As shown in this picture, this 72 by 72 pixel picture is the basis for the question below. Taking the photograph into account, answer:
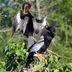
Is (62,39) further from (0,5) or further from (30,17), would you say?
(30,17)

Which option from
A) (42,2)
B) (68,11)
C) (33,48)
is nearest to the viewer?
(33,48)

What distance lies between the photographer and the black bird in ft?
16.6

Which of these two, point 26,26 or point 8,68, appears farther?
point 8,68

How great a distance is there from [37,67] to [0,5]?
55.1ft

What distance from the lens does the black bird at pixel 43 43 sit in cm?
506

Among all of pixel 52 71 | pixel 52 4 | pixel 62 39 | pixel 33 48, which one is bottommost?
pixel 62 39

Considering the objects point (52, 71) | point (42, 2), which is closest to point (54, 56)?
point (52, 71)

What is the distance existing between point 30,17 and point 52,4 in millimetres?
17307

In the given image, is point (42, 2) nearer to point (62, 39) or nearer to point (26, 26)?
point (62, 39)

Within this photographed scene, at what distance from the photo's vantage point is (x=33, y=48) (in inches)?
203

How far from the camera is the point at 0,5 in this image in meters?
22.0

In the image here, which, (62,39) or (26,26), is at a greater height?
(26,26)

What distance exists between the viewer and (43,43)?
519cm

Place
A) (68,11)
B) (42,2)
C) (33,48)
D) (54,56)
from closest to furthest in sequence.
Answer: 1. (33,48)
2. (54,56)
3. (42,2)
4. (68,11)
